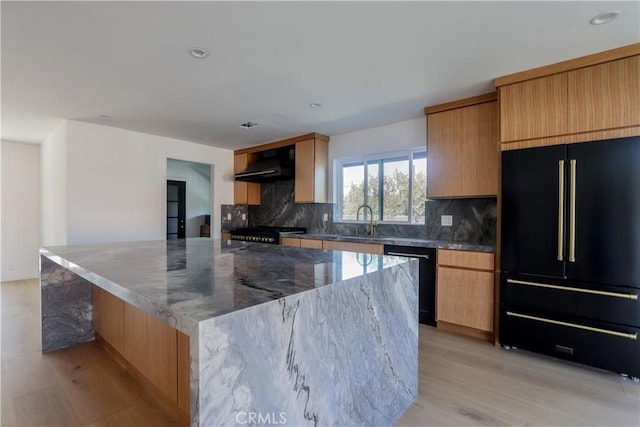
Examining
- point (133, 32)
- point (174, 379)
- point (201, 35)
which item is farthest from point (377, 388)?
point (133, 32)

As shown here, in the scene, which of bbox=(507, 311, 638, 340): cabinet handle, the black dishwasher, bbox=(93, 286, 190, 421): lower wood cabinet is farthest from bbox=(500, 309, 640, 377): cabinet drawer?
bbox=(93, 286, 190, 421): lower wood cabinet

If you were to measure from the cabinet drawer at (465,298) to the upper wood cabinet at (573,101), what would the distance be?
3.95 feet

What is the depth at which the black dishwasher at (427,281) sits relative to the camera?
3.15m

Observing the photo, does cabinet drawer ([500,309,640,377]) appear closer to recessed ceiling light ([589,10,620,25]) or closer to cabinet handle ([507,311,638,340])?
cabinet handle ([507,311,638,340])

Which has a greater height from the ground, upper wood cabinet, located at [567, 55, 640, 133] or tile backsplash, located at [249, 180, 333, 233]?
upper wood cabinet, located at [567, 55, 640, 133]

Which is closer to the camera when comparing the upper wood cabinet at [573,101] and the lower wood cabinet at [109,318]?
the upper wood cabinet at [573,101]

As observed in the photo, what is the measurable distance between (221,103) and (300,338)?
9.35ft

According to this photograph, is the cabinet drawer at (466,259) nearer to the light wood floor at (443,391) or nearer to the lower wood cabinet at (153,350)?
the light wood floor at (443,391)

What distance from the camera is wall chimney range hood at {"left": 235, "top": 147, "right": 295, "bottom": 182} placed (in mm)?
4715

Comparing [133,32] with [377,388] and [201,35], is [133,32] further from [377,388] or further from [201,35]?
[377,388]

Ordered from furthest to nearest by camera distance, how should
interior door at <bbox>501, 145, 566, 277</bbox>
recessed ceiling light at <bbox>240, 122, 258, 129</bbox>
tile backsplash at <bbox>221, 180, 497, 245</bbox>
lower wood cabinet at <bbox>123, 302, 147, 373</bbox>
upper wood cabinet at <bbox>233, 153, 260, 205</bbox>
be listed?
upper wood cabinet at <bbox>233, 153, 260, 205</bbox> < recessed ceiling light at <bbox>240, 122, 258, 129</bbox> < tile backsplash at <bbox>221, 180, 497, 245</bbox> < interior door at <bbox>501, 145, 566, 277</bbox> < lower wood cabinet at <bbox>123, 302, 147, 373</bbox>

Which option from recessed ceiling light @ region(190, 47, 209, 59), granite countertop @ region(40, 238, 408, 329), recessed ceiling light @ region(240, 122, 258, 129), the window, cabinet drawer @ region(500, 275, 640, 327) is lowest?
cabinet drawer @ region(500, 275, 640, 327)

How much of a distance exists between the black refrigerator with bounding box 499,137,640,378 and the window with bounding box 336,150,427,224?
1.26 meters

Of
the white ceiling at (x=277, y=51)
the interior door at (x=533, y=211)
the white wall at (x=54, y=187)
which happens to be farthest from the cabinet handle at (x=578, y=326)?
the white wall at (x=54, y=187)
